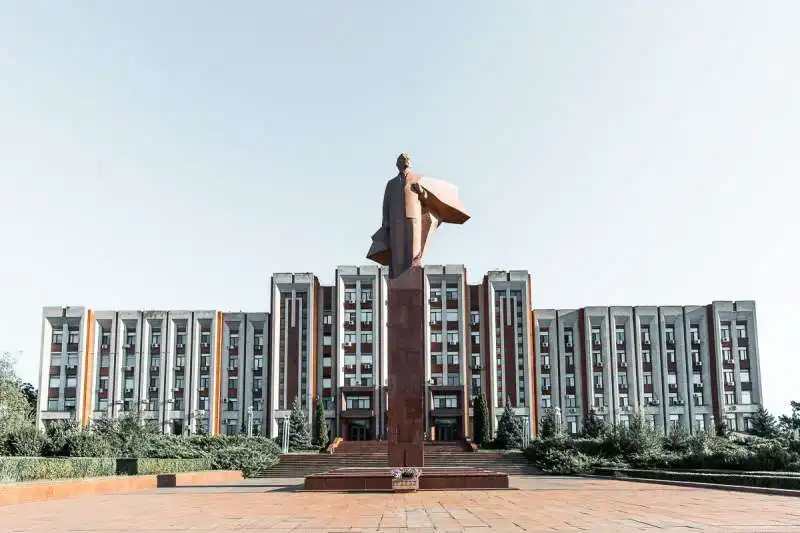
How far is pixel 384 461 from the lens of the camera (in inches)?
1305

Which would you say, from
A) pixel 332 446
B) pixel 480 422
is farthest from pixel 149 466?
pixel 480 422

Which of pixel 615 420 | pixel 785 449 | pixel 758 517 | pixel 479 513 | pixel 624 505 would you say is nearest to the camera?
pixel 758 517

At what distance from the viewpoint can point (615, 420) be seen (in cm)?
4875

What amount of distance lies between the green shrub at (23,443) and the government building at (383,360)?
2683cm

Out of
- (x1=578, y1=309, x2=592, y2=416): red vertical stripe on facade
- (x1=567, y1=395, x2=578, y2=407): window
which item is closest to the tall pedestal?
(x1=578, y1=309, x2=592, y2=416): red vertical stripe on facade

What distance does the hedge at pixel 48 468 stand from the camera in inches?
554


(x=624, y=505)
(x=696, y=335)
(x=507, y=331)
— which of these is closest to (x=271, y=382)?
(x=507, y=331)

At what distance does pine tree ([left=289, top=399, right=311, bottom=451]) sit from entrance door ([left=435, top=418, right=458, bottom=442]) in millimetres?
8087

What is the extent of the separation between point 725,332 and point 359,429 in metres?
23.7

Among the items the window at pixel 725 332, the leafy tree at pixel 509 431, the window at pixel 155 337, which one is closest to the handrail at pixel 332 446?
the leafy tree at pixel 509 431

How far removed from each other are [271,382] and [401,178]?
106 ft

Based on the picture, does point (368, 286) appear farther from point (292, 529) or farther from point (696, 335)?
point (292, 529)

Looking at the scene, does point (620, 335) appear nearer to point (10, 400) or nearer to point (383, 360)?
point (383, 360)

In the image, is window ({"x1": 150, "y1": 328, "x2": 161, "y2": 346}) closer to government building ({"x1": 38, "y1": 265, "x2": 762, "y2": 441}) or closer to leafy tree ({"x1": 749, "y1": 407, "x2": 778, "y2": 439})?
government building ({"x1": 38, "y1": 265, "x2": 762, "y2": 441})
